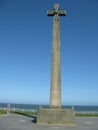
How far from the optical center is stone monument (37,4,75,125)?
2189 centimetres

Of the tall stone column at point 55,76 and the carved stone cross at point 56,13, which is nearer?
the tall stone column at point 55,76

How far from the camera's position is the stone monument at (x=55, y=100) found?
21891mm

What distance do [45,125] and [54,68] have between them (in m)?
4.19

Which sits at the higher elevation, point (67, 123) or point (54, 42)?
point (54, 42)

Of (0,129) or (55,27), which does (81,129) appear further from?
(55,27)

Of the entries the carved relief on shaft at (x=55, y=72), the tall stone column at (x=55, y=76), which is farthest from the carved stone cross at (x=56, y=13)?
the tall stone column at (x=55, y=76)

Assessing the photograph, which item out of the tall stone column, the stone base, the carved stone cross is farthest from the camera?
the carved stone cross

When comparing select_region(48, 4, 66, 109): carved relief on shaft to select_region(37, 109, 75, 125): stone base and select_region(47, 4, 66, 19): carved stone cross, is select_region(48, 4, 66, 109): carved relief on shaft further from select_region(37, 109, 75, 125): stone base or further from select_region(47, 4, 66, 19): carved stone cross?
select_region(37, 109, 75, 125): stone base

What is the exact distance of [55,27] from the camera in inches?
947

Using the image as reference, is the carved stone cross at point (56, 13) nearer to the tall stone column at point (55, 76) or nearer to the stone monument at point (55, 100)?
the stone monument at point (55, 100)

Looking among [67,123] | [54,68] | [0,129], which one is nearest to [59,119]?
[67,123]

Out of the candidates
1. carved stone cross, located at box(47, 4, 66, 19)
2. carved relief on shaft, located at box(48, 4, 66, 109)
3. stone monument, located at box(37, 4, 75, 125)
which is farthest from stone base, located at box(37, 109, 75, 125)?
carved stone cross, located at box(47, 4, 66, 19)

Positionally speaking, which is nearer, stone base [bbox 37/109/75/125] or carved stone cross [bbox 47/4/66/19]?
stone base [bbox 37/109/75/125]

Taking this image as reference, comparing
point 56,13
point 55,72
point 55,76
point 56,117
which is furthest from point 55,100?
point 56,13
